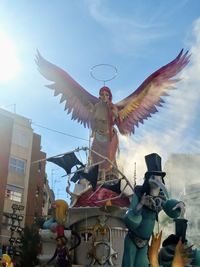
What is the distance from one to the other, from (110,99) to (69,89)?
1531mm

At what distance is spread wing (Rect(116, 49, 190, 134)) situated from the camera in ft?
54.3

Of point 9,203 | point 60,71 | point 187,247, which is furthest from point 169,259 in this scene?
point 9,203

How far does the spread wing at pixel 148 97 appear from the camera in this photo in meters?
16.6

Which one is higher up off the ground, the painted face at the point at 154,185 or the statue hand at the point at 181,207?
the painted face at the point at 154,185

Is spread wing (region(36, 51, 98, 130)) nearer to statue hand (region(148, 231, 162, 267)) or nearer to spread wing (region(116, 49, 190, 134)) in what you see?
spread wing (region(116, 49, 190, 134))

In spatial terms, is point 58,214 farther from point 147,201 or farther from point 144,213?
point 147,201

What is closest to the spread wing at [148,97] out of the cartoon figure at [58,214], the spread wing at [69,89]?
the spread wing at [69,89]

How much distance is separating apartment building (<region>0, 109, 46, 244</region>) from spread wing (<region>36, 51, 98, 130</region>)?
63.6 ft

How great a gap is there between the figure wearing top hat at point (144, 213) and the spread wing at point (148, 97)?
7.30 metres

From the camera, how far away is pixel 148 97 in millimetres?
16641

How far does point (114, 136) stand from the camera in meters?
16.3

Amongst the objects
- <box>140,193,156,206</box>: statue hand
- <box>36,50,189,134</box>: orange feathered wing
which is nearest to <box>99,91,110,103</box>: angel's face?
<box>36,50,189,134</box>: orange feathered wing

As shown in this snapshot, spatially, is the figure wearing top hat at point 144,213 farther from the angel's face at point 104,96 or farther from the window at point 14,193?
the window at point 14,193

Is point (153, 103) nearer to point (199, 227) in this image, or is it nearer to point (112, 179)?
point (112, 179)
